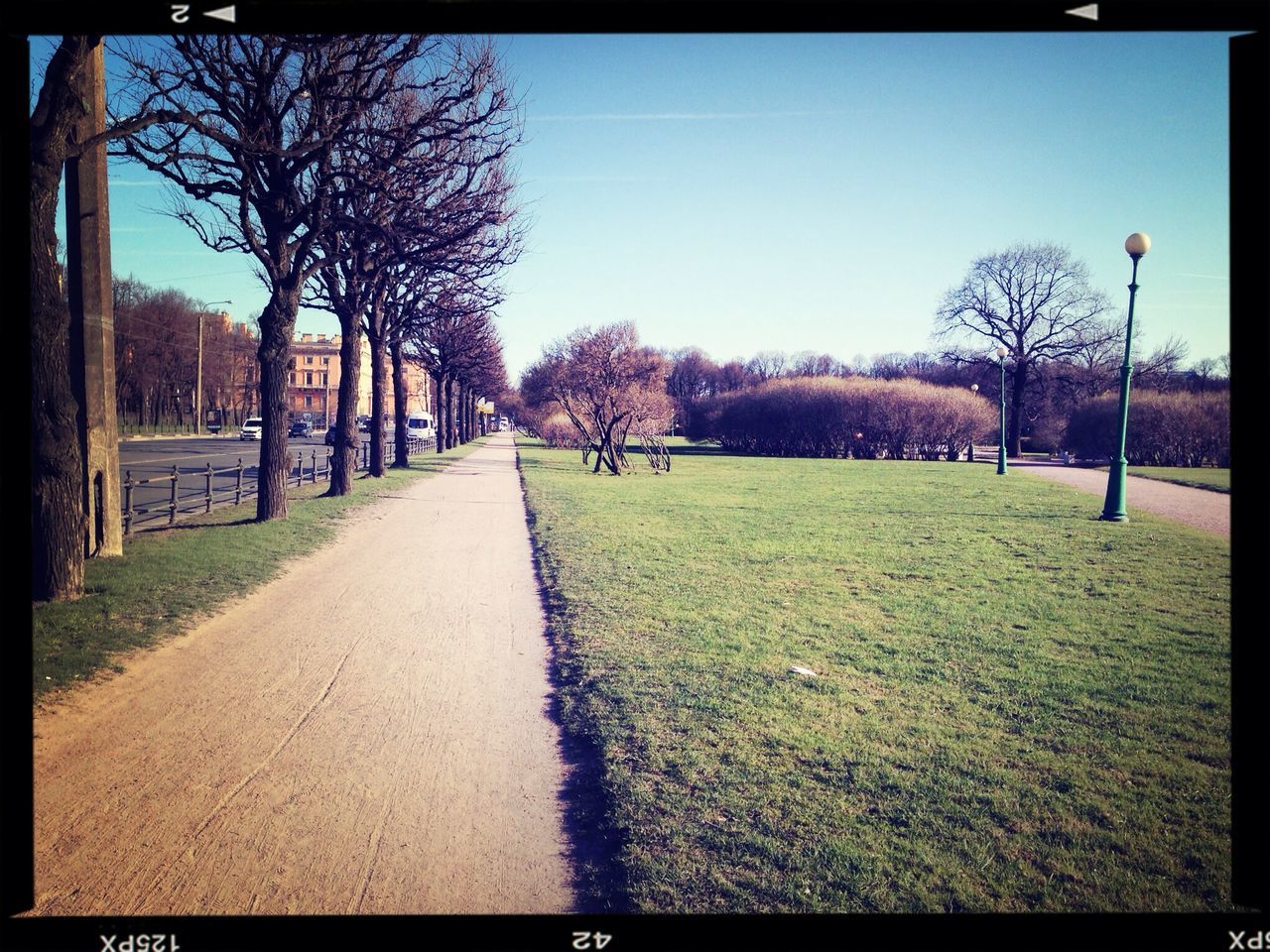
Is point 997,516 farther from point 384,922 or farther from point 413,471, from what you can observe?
point 413,471

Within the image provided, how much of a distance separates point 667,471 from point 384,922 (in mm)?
25591

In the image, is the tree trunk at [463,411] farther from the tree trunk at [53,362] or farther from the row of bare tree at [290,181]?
the tree trunk at [53,362]

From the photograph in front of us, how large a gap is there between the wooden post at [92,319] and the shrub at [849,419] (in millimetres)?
17061

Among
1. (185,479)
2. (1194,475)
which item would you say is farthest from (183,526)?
(1194,475)

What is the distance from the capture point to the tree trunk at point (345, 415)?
16625 mm

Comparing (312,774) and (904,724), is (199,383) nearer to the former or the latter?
(312,774)

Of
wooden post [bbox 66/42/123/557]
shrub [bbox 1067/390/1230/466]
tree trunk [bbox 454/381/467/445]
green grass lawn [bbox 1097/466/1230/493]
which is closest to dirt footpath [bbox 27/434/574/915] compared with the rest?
green grass lawn [bbox 1097/466/1230/493]

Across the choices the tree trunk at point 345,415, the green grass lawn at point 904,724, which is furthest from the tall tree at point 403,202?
the green grass lawn at point 904,724

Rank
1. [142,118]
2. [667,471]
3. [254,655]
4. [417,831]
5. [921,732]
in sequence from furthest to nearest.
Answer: [667,471]
[142,118]
[254,655]
[921,732]
[417,831]

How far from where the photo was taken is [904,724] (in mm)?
4020

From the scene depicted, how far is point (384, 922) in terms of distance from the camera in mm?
1576

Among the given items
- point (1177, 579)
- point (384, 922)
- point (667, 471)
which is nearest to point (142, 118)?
point (384, 922)

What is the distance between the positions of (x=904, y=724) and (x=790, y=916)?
2762 mm

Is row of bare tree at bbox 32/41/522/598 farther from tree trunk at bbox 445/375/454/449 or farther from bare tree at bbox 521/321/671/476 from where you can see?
tree trunk at bbox 445/375/454/449
